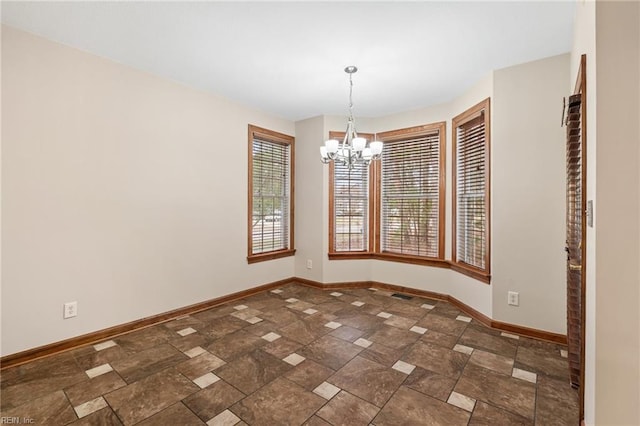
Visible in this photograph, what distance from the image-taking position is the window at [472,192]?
3.19m

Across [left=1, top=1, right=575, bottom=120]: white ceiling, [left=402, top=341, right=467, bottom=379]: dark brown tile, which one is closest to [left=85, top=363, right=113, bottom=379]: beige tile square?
[left=402, top=341, right=467, bottom=379]: dark brown tile

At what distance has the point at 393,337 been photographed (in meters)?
2.85

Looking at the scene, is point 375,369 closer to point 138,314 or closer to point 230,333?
point 230,333

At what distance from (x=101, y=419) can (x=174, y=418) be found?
0.42m

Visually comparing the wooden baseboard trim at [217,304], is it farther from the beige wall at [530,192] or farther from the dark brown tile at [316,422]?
the dark brown tile at [316,422]

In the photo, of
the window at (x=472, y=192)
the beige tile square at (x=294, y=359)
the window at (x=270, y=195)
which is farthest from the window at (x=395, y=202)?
the beige tile square at (x=294, y=359)

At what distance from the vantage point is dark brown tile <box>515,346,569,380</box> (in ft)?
7.35

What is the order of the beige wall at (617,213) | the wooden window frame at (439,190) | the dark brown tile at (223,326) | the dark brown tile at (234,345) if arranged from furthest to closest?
the wooden window frame at (439,190)
the dark brown tile at (223,326)
the dark brown tile at (234,345)
the beige wall at (617,213)

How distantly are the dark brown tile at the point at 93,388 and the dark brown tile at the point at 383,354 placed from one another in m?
1.84

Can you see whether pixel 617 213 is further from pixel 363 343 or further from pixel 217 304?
→ pixel 217 304

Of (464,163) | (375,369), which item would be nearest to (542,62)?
(464,163)

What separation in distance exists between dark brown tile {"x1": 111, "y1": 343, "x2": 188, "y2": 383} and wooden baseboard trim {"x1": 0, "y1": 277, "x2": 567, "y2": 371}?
0.53m

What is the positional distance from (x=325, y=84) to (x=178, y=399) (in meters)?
3.18

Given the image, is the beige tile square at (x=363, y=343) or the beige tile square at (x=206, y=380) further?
the beige tile square at (x=363, y=343)
